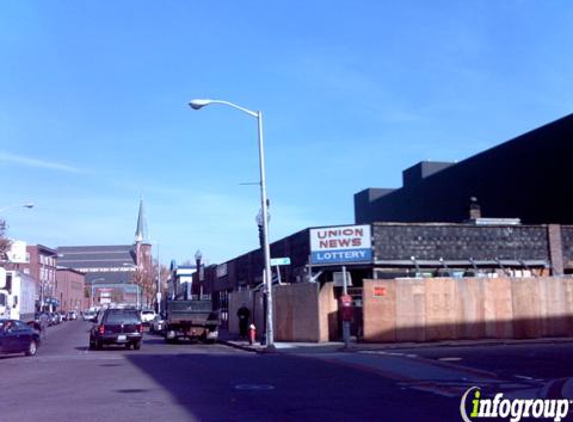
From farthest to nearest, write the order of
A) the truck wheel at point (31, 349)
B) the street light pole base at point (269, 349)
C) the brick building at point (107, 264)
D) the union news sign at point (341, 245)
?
the brick building at point (107, 264), the union news sign at point (341, 245), the street light pole base at point (269, 349), the truck wheel at point (31, 349)

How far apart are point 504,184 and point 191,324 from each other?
26.2 meters

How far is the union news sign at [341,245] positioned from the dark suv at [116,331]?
8290 millimetres

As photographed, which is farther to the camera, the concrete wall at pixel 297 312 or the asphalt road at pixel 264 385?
the concrete wall at pixel 297 312

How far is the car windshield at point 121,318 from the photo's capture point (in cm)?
3030

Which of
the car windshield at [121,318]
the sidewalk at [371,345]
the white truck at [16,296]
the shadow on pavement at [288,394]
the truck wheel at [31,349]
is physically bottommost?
the sidewalk at [371,345]

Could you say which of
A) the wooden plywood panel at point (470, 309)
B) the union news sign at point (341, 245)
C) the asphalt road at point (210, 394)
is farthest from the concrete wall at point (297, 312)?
the asphalt road at point (210, 394)

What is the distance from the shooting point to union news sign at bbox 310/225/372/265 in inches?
1260

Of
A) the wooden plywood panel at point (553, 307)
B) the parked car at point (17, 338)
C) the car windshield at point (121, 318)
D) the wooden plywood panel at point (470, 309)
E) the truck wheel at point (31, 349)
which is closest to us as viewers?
the parked car at point (17, 338)

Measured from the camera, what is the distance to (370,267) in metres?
32.3

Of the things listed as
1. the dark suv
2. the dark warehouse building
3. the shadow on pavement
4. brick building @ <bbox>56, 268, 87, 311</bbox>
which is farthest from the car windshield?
brick building @ <bbox>56, 268, 87, 311</bbox>

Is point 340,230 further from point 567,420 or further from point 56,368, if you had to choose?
point 567,420

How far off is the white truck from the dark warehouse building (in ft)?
86.1

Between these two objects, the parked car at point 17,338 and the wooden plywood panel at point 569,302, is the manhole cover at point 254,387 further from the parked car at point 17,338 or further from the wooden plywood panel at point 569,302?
the wooden plywood panel at point 569,302

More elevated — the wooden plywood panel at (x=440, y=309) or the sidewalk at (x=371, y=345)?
the wooden plywood panel at (x=440, y=309)
